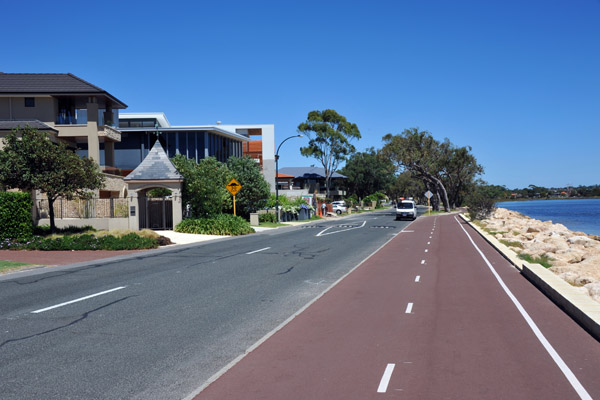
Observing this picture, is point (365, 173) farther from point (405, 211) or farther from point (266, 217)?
point (266, 217)

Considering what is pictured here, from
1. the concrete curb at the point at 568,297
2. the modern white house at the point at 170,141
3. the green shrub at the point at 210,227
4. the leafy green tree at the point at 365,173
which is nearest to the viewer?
the concrete curb at the point at 568,297

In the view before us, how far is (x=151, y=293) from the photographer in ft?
41.4

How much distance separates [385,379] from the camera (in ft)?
21.2

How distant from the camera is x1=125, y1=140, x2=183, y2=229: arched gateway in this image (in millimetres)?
34875

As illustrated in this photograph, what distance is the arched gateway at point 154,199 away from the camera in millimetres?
34875

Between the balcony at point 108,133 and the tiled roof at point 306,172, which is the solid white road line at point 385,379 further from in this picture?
the tiled roof at point 306,172

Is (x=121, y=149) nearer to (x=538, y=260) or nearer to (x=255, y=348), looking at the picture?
(x=538, y=260)

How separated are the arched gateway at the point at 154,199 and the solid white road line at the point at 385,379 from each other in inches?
1140

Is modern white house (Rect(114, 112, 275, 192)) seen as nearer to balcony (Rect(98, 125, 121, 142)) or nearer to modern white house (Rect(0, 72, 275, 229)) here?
modern white house (Rect(0, 72, 275, 229))

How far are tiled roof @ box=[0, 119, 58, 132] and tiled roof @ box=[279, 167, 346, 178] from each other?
220 ft

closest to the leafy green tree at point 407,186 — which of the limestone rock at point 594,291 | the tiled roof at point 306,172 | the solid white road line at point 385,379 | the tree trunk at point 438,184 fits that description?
the tiled roof at point 306,172

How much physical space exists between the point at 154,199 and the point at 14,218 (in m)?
12.2

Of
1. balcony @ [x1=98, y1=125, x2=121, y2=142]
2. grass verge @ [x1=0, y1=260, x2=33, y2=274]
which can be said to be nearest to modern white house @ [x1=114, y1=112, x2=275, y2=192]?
balcony @ [x1=98, y1=125, x2=121, y2=142]

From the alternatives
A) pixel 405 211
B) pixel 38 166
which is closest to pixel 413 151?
pixel 405 211
